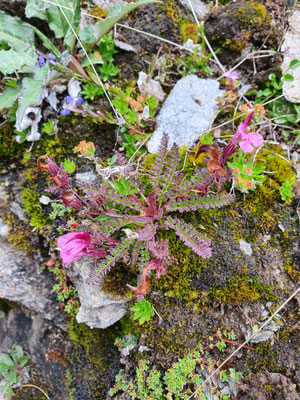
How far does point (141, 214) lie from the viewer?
2.56 m

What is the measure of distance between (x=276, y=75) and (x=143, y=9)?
5.77 ft

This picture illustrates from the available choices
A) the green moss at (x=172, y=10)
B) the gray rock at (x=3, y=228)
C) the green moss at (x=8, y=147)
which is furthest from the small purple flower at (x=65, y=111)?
the green moss at (x=172, y=10)

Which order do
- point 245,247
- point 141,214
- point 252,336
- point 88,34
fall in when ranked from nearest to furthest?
point 252,336, point 141,214, point 245,247, point 88,34

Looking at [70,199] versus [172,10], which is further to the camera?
[172,10]

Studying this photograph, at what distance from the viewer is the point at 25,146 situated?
10.6 ft

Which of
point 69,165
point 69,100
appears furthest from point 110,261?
point 69,100

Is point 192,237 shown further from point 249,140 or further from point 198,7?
point 198,7

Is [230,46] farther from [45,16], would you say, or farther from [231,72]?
[45,16]

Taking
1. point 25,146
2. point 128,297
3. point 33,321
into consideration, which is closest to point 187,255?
point 128,297

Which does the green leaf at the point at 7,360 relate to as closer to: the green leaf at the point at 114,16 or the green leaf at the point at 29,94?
the green leaf at the point at 29,94

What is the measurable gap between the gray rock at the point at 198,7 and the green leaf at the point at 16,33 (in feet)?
6.22

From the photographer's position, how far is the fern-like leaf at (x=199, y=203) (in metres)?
2.43

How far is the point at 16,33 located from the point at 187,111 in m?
2.05

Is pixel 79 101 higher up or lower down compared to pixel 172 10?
lower down
